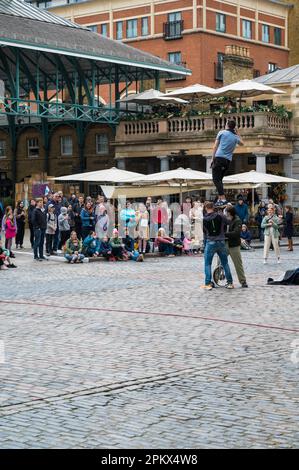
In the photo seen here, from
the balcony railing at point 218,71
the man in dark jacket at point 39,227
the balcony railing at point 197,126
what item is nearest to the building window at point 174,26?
the balcony railing at point 218,71

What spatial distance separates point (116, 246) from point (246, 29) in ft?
139

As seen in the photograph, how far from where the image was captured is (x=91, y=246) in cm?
2889

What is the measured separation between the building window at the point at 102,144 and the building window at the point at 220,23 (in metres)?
15.9

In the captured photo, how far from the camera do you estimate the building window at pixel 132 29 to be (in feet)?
219

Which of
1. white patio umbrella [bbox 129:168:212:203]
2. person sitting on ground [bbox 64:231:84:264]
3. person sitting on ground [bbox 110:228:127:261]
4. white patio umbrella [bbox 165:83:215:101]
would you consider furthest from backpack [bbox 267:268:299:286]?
white patio umbrella [bbox 165:83:215:101]

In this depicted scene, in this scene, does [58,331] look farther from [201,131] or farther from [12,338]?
[201,131]

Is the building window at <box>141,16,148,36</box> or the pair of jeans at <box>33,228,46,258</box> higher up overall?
the building window at <box>141,16,148,36</box>

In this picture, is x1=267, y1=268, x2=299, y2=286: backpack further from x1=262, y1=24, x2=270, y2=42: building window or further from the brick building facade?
x1=262, y1=24, x2=270, y2=42: building window

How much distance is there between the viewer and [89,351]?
473 inches

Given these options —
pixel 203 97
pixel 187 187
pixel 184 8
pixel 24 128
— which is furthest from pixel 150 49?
pixel 187 187

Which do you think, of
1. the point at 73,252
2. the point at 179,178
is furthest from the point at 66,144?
the point at 73,252

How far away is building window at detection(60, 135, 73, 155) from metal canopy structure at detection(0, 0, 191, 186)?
0.78m

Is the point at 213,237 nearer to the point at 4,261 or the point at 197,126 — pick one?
the point at 4,261

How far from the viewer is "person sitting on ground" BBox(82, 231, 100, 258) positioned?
28750mm
